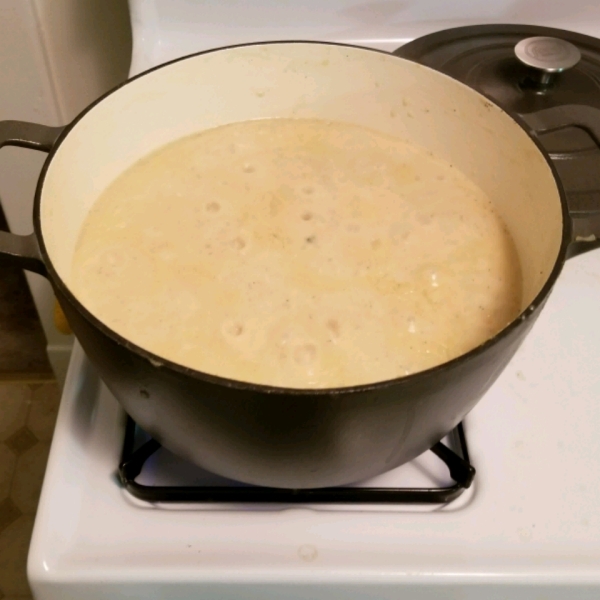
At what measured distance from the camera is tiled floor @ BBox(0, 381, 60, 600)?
135 centimetres

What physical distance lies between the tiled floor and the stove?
3.23 ft

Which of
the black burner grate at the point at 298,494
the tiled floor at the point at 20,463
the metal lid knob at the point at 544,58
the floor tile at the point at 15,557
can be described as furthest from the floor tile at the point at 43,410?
the metal lid knob at the point at 544,58

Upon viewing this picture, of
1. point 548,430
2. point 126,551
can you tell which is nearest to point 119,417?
point 126,551

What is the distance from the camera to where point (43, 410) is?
161 cm

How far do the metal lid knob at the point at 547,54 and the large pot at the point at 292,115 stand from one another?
0.16 metres

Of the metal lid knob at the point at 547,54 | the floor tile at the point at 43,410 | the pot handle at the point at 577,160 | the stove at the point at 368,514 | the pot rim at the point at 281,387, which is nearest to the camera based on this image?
the pot rim at the point at 281,387

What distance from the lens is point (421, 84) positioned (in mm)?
611

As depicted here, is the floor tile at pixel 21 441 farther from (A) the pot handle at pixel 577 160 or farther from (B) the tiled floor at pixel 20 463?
(A) the pot handle at pixel 577 160

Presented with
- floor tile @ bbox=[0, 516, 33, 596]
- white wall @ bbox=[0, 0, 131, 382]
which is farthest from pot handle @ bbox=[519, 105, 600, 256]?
floor tile @ bbox=[0, 516, 33, 596]

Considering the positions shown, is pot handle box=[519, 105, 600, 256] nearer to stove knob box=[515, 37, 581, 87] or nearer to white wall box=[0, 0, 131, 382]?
stove knob box=[515, 37, 581, 87]

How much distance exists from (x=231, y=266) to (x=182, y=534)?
8.2 inches

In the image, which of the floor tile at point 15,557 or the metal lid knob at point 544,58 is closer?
the metal lid knob at point 544,58

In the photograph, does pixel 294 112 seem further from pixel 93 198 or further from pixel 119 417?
pixel 119 417

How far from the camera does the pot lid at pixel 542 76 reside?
24.6 inches
